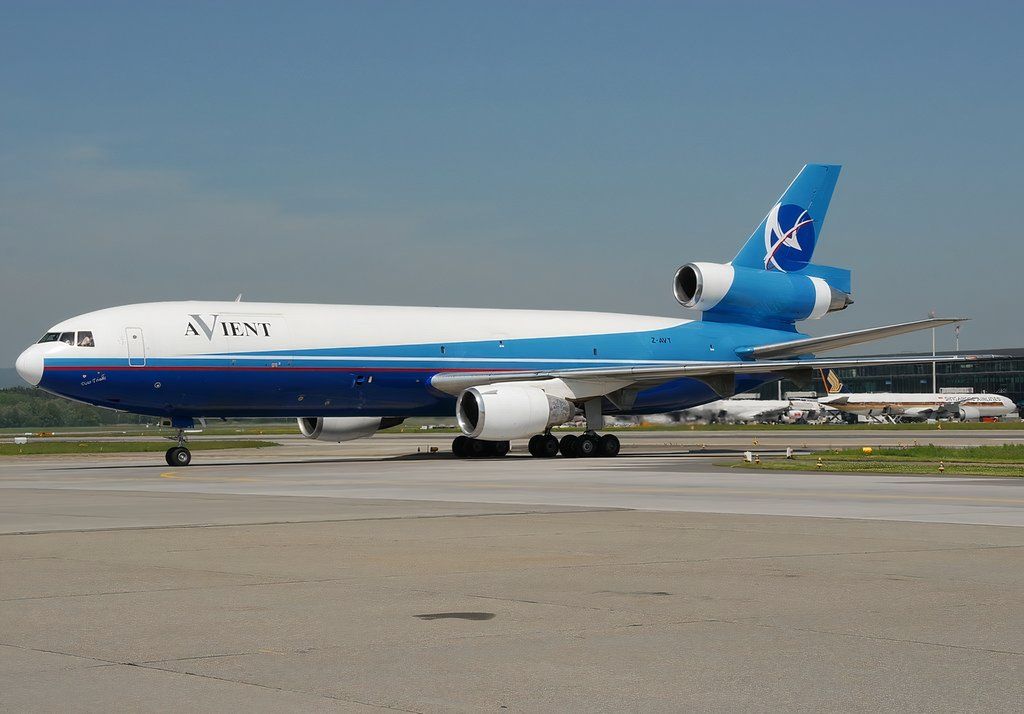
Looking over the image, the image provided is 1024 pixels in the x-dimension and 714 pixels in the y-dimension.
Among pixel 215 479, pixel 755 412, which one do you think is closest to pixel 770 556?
pixel 215 479

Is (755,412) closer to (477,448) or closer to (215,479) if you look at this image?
(477,448)

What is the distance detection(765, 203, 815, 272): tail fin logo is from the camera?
46.3 meters

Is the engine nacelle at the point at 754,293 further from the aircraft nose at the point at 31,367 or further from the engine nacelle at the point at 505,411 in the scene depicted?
the aircraft nose at the point at 31,367

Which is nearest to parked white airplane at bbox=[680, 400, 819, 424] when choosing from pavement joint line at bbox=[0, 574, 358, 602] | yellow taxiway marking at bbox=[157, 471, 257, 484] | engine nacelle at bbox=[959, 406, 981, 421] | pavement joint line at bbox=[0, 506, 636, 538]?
engine nacelle at bbox=[959, 406, 981, 421]

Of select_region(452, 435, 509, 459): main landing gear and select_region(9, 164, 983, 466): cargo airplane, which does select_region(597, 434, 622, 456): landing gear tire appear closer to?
select_region(9, 164, 983, 466): cargo airplane

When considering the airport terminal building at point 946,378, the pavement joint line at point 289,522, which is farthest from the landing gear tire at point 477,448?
the airport terminal building at point 946,378

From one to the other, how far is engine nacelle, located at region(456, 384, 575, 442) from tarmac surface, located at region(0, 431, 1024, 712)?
17.8 metres

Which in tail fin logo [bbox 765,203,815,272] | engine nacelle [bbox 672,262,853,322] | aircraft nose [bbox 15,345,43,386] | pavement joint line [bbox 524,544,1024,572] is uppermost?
tail fin logo [bbox 765,203,815,272]

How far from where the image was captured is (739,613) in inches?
358

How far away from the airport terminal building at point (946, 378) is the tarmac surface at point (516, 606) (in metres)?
135

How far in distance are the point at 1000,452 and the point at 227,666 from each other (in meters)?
32.9

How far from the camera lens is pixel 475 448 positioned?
42594 mm

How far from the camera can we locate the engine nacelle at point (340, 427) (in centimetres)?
4362

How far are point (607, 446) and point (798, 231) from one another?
1185 centimetres
